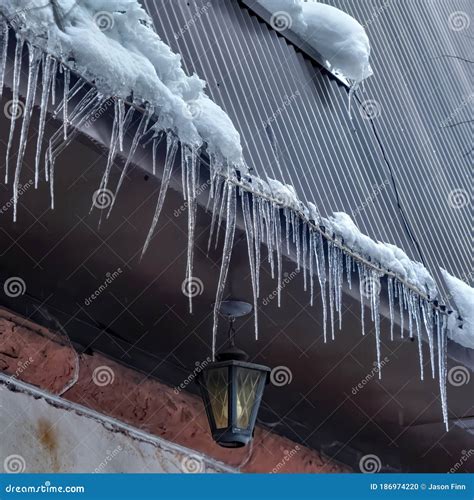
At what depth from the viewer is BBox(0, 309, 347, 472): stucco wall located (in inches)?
212

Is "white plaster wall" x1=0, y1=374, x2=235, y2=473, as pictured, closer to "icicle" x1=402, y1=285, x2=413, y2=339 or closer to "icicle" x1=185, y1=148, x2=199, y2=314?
"icicle" x1=185, y1=148, x2=199, y2=314

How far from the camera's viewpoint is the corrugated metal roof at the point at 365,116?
17.9ft

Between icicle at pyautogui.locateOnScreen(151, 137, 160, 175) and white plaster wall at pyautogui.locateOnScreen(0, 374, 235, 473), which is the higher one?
icicle at pyautogui.locateOnScreen(151, 137, 160, 175)

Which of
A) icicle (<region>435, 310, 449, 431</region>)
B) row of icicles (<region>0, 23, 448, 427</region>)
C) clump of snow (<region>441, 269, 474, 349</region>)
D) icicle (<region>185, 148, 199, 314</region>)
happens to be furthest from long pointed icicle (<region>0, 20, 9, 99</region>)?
clump of snow (<region>441, 269, 474, 349</region>)

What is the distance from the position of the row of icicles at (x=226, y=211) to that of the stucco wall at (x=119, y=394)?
0.99 m

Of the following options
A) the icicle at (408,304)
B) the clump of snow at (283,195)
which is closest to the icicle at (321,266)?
the clump of snow at (283,195)

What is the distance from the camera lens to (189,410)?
6398 mm

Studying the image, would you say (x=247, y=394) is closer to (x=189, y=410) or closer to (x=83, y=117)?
(x=189, y=410)

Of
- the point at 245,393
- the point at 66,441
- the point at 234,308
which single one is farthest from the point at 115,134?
the point at 66,441

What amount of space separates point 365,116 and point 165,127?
3.16 m

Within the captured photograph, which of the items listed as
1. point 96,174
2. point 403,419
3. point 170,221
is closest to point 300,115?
point 170,221

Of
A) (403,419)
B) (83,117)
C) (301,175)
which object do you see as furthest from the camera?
(403,419)

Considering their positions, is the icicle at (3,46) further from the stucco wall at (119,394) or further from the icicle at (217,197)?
the stucco wall at (119,394)

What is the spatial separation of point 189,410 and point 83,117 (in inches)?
113
